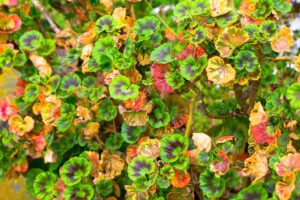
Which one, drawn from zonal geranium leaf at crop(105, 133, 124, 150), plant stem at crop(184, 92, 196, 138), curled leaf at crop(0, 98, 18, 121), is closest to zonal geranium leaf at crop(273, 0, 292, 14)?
plant stem at crop(184, 92, 196, 138)

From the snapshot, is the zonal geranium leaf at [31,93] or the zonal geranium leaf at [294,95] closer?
the zonal geranium leaf at [294,95]

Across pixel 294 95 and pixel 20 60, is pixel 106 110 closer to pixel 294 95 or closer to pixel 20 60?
pixel 20 60

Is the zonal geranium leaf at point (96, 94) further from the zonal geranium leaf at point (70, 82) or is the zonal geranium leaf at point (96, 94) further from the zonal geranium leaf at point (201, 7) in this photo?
the zonal geranium leaf at point (201, 7)

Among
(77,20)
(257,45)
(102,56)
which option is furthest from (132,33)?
(77,20)

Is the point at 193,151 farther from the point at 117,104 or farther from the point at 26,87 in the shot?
the point at 26,87

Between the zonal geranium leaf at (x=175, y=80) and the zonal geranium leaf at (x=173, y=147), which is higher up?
the zonal geranium leaf at (x=175, y=80)

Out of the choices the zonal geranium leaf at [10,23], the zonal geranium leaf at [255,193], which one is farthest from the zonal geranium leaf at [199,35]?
the zonal geranium leaf at [10,23]

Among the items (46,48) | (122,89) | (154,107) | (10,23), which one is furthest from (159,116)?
(10,23)
